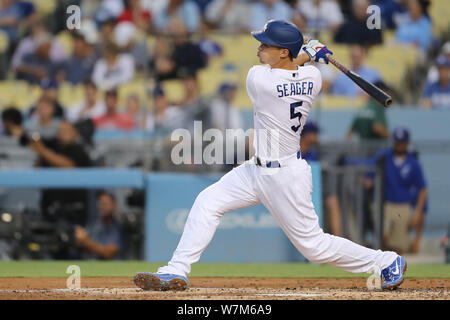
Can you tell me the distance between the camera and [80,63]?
12.5 metres

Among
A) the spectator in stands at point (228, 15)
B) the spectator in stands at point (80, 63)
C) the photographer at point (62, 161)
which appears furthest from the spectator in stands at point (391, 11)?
the photographer at point (62, 161)

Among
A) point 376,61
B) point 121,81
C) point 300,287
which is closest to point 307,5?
point 376,61

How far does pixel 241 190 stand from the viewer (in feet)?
19.9

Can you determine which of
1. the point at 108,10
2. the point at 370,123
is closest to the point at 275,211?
the point at 370,123

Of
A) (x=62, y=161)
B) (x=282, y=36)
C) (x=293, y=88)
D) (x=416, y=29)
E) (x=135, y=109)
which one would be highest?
(x=416, y=29)

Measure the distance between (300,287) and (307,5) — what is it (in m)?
7.26

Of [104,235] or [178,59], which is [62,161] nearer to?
[104,235]

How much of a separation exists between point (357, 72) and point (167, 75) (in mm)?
2743

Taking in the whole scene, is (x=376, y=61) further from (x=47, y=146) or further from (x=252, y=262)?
(x=47, y=146)

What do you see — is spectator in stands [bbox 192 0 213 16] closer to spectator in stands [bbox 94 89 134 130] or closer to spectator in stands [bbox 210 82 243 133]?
spectator in stands [bbox 94 89 134 130]

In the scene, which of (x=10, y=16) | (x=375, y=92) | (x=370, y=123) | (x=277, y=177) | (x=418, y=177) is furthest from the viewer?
(x=10, y=16)

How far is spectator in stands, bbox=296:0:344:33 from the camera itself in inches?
492

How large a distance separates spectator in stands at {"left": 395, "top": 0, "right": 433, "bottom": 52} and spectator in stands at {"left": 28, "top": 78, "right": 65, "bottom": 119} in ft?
17.3

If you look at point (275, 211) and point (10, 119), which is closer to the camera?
point (275, 211)
